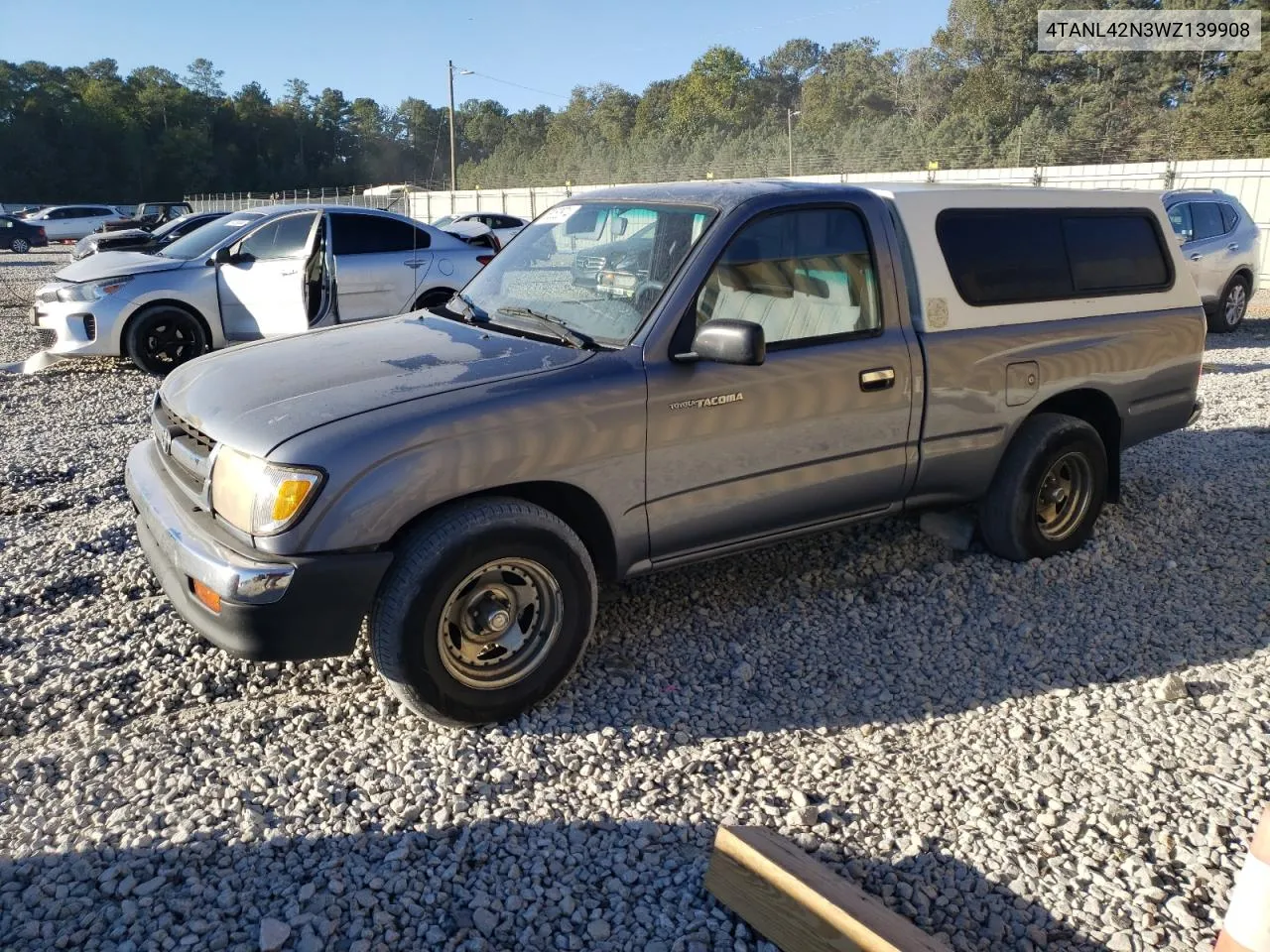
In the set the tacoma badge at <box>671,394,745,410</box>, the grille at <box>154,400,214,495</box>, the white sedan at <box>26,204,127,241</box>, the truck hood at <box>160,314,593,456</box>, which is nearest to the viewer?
the truck hood at <box>160,314,593,456</box>

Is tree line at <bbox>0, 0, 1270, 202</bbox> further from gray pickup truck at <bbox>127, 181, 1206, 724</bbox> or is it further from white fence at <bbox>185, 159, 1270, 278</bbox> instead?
gray pickup truck at <bbox>127, 181, 1206, 724</bbox>

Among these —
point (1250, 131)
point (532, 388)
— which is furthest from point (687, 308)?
point (1250, 131)

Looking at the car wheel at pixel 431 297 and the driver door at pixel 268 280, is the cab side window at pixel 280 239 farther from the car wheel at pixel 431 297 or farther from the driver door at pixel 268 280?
the car wheel at pixel 431 297

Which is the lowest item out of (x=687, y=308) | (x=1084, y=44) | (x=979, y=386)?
(x=979, y=386)

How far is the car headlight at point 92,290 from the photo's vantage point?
31.4 feet

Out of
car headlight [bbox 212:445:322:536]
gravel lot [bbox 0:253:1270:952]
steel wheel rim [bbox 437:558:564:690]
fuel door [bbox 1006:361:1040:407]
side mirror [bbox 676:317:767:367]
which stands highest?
side mirror [bbox 676:317:767:367]

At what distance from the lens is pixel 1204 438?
748 centimetres

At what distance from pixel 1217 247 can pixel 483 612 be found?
12429 mm

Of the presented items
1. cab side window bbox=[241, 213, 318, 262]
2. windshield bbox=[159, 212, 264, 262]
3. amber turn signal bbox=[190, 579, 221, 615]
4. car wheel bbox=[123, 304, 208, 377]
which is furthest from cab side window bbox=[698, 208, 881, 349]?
windshield bbox=[159, 212, 264, 262]

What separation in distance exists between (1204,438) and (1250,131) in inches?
1221

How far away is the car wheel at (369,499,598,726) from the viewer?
10.8ft

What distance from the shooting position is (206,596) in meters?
3.31

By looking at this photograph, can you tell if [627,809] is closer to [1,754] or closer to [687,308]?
[687,308]

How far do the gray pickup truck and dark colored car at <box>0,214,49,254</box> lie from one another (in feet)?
129
